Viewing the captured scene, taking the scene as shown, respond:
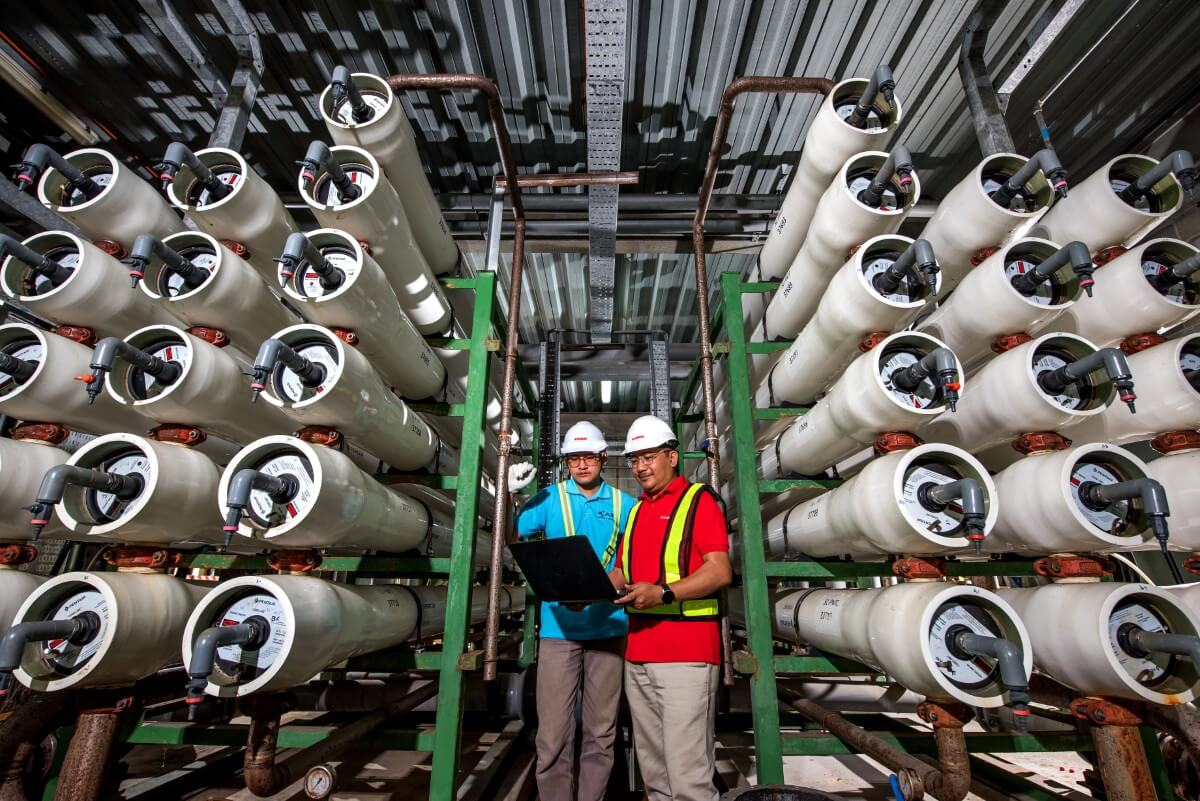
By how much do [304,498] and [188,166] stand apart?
1.41 metres

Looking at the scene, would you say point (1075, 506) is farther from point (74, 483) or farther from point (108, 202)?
point (108, 202)

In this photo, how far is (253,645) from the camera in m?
1.70

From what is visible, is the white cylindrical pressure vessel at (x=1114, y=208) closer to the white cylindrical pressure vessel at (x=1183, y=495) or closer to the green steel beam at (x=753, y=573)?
the white cylindrical pressure vessel at (x=1183, y=495)

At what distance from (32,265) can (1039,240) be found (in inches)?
149

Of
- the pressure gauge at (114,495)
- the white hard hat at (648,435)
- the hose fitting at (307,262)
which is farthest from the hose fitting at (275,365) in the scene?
the white hard hat at (648,435)

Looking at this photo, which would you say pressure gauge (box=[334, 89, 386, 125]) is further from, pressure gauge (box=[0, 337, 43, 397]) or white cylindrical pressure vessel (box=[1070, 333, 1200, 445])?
white cylindrical pressure vessel (box=[1070, 333, 1200, 445])

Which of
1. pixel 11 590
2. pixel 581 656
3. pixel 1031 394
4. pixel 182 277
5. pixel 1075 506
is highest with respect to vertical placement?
pixel 182 277

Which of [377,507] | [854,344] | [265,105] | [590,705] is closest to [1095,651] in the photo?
[854,344]

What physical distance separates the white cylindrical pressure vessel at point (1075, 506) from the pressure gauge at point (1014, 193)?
1069 mm

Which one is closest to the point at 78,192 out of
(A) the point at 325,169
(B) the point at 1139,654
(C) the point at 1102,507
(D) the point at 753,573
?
(A) the point at 325,169

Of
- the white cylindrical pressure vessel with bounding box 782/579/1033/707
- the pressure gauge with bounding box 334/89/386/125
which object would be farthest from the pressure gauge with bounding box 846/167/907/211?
the pressure gauge with bounding box 334/89/386/125

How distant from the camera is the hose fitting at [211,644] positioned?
56.9 inches

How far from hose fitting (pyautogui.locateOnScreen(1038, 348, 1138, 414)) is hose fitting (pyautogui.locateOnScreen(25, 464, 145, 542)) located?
3.19 meters

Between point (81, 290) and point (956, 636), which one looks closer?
point (956, 636)
